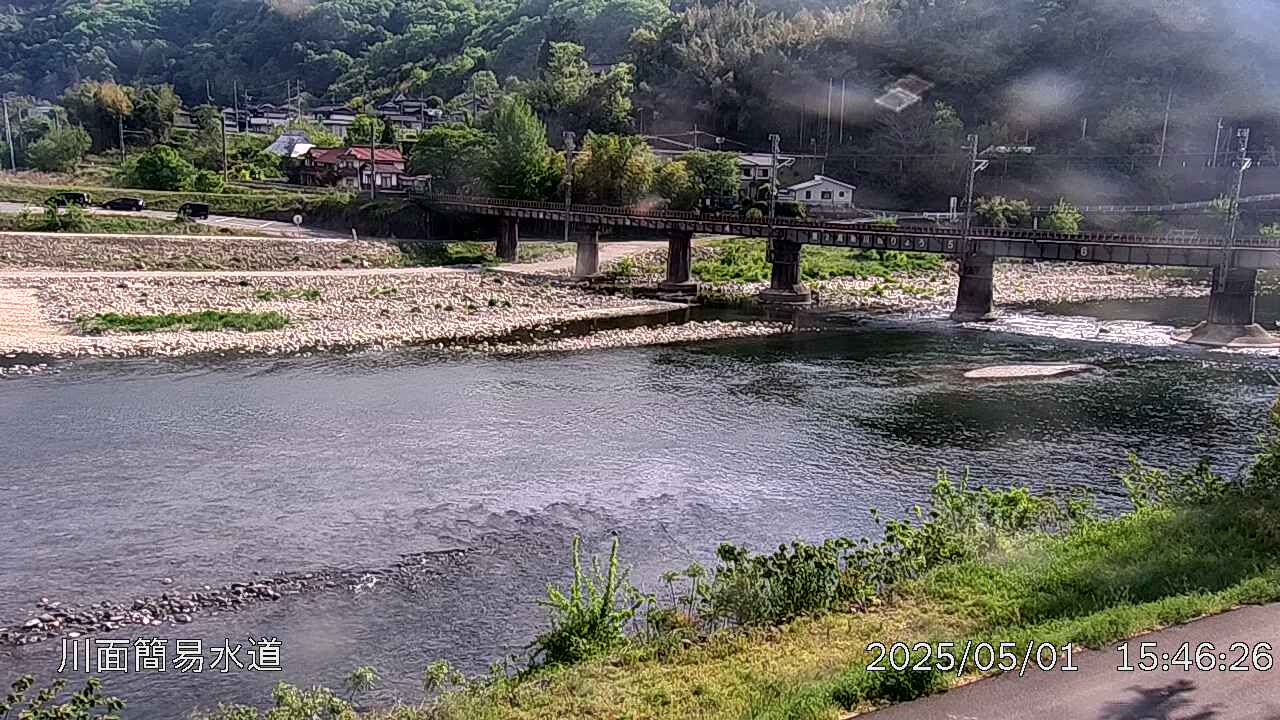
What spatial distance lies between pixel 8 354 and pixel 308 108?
96.7 metres

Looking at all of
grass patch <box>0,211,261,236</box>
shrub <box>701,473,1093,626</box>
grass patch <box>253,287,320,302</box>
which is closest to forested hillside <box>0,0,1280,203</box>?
grass patch <box>0,211,261,236</box>

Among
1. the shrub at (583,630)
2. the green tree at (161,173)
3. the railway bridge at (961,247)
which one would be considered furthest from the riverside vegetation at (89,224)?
the shrub at (583,630)

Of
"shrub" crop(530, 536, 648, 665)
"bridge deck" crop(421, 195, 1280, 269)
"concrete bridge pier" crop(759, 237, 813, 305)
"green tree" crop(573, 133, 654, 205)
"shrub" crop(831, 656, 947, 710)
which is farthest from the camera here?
"green tree" crop(573, 133, 654, 205)

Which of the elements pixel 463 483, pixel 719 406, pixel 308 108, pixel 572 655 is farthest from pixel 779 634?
pixel 308 108

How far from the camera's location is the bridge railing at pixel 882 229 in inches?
1431

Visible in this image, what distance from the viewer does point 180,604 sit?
38.4 feet

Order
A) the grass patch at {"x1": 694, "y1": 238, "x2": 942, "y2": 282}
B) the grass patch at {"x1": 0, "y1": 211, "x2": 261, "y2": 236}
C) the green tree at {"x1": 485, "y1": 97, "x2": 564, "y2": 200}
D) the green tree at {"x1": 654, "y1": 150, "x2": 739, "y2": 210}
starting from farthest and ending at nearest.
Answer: the green tree at {"x1": 654, "y1": 150, "x2": 739, "y2": 210} < the green tree at {"x1": 485, "y1": 97, "x2": 564, "y2": 200} < the grass patch at {"x1": 694, "y1": 238, "x2": 942, "y2": 282} < the grass patch at {"x1": 0, "y1": 211, "x2": 261, "y2": 236}

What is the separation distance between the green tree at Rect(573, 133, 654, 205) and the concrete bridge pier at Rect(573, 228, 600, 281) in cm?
989

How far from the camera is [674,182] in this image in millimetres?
59594

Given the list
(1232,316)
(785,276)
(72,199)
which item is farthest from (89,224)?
(1232,316)

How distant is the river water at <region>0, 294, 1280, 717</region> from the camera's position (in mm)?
11828

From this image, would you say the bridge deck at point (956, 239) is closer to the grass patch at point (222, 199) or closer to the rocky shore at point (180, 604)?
the grass patch at point (222, 199)

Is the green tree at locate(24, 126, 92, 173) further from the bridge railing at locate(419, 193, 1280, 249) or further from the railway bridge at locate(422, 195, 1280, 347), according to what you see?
the railway bridge at locate(422, 195, 1280, 347)

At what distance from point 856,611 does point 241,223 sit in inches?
1899
